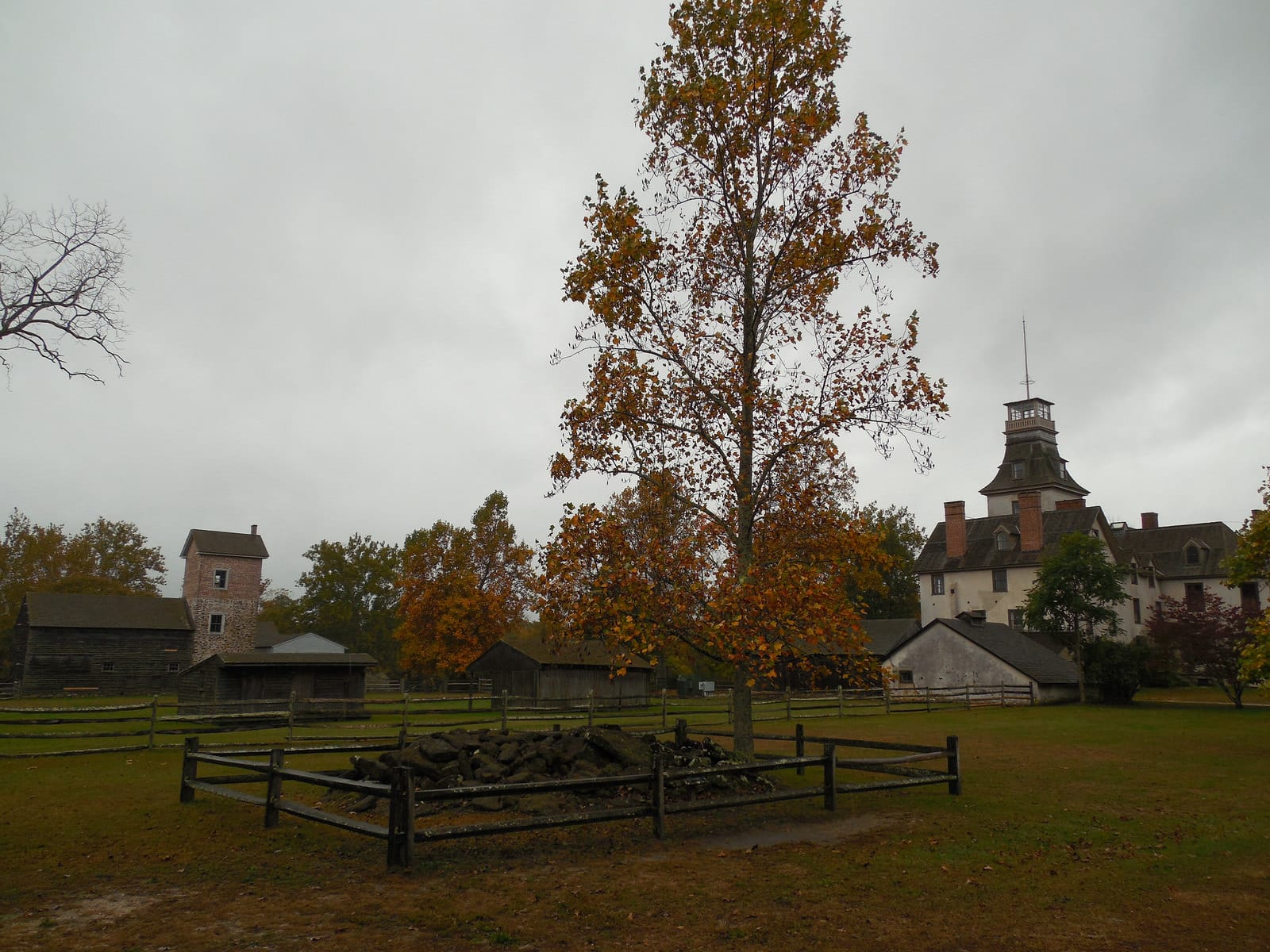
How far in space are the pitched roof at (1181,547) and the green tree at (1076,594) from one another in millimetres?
23055

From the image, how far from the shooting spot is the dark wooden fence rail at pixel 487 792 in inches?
370

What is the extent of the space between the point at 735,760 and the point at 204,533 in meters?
58.3

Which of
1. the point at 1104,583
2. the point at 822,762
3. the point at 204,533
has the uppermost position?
the point at 204,533

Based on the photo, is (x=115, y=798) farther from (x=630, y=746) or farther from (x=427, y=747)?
(x=630, y=746)

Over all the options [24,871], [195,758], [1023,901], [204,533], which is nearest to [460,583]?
[204,533]

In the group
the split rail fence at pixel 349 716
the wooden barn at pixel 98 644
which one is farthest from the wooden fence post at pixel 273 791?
the wooden barn at pixel 98 644

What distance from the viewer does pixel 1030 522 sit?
62719mm

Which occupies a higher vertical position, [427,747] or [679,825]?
[427,747]

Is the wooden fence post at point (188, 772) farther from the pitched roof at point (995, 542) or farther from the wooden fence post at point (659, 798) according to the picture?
the pitched roof at point (995, 542)

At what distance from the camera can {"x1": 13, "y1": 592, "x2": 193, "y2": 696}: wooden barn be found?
2116 inches

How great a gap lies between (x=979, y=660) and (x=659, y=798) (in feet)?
131

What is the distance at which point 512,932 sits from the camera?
7.38 meters

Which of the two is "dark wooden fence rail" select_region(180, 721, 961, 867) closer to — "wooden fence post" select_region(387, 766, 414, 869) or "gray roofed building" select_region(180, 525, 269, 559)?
"wooden fence post" select_region(387, 766, 414, 869)

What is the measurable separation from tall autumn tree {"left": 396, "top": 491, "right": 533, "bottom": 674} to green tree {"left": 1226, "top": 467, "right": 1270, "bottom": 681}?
35.7 m
